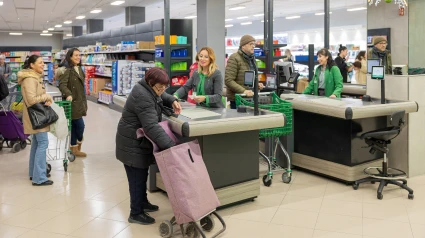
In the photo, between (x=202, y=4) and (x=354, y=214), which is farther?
(x=202, y=4)

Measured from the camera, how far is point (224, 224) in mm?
3729

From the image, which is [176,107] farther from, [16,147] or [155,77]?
[16,147]

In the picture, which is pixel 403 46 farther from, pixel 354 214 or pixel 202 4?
pixel 202 4

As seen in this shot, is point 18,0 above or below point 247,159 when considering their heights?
above

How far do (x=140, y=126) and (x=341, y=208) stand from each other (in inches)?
82.8

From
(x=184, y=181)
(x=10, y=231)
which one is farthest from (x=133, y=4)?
(x=184, y=181)

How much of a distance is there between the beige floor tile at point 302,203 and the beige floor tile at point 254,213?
0.58ft

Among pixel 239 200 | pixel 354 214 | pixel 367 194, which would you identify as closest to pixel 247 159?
pixel 239 200

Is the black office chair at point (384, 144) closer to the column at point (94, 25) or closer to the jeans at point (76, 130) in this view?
the jeans at point (76, 130)

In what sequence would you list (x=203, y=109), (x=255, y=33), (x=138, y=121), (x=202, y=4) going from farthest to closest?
(x=255, y=33)
(x=202, y=4)
(x=203, y=109)
(x=138, y=121)

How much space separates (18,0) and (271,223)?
40.9 ft

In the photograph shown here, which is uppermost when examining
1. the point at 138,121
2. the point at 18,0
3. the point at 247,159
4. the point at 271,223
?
the point at 18,0

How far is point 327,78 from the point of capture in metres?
5.98

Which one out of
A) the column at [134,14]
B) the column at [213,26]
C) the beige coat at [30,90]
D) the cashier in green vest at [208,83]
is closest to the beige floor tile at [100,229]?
the cashier in green vest at [208,83]
